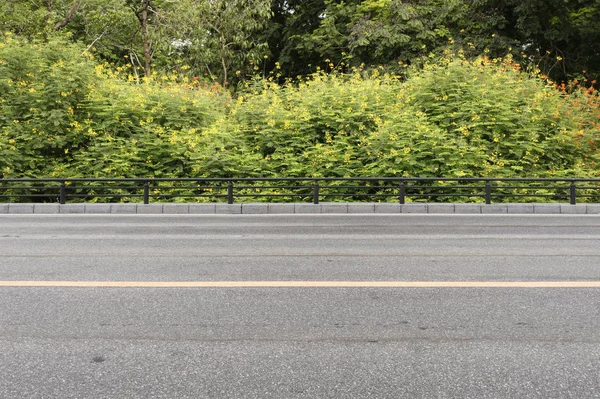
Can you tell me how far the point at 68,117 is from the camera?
18.9 meters

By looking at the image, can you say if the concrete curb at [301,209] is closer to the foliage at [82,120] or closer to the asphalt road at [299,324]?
the foliage at [82,120]

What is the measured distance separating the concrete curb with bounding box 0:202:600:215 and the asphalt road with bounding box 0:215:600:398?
237 inches

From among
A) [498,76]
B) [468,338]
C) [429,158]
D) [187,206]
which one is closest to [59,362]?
[468,338]

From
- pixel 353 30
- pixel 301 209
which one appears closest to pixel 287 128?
pixel 301 209

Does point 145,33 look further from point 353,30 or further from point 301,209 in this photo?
point 301,209

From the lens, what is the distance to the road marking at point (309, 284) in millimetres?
6184

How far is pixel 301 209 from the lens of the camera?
50.9 feet

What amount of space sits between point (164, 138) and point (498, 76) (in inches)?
510

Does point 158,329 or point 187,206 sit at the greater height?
point 187,206

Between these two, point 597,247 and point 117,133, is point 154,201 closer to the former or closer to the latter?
point 117,133

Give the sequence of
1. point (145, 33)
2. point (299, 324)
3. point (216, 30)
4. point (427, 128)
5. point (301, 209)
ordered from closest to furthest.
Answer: point (299, 324) → point (301, 209) → point (427, 128) → point (145, 33) → point (216, 30)

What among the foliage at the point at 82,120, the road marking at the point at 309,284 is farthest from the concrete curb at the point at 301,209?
the road marking at the point at 309,284

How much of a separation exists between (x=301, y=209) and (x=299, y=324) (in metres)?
10.8

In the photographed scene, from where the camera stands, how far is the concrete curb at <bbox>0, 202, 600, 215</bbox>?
50.5 feet
